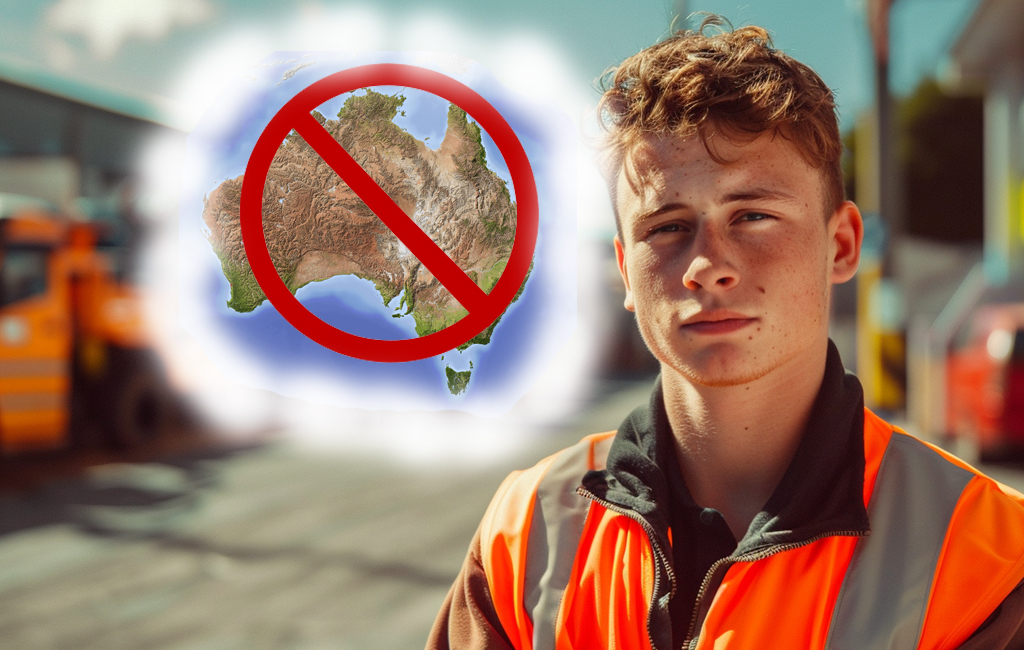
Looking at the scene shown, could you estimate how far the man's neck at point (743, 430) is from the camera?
1186mm

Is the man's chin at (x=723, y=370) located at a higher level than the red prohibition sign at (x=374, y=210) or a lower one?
lower

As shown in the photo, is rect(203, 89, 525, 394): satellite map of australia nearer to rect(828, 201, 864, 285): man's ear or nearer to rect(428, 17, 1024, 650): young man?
rect(428, 17, 1024, 650): young man

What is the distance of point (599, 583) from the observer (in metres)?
1.22

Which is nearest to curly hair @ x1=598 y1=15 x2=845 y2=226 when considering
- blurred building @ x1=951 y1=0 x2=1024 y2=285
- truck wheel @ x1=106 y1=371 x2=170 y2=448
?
truck wheel @ x1=106 y1=371 x2=170 y2=448

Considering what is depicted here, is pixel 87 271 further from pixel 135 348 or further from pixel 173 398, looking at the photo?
pixel 173 398

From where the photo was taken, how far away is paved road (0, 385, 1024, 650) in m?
4.45

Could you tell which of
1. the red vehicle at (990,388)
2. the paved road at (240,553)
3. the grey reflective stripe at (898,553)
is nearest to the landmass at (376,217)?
the grey reflective stripe at (898,553)

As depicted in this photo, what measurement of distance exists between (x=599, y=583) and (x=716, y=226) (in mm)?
525

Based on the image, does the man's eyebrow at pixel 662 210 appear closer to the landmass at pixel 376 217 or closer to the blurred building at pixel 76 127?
the landmass at pixel 376 217

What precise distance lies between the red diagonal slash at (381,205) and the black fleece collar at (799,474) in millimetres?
429

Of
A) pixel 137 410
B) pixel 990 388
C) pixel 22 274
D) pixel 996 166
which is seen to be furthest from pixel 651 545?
pixel 996 166

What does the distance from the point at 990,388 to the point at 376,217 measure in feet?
24.2

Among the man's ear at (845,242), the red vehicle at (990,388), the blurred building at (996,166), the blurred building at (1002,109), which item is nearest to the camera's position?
the man's ear at (845,242)

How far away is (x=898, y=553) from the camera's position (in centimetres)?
112
